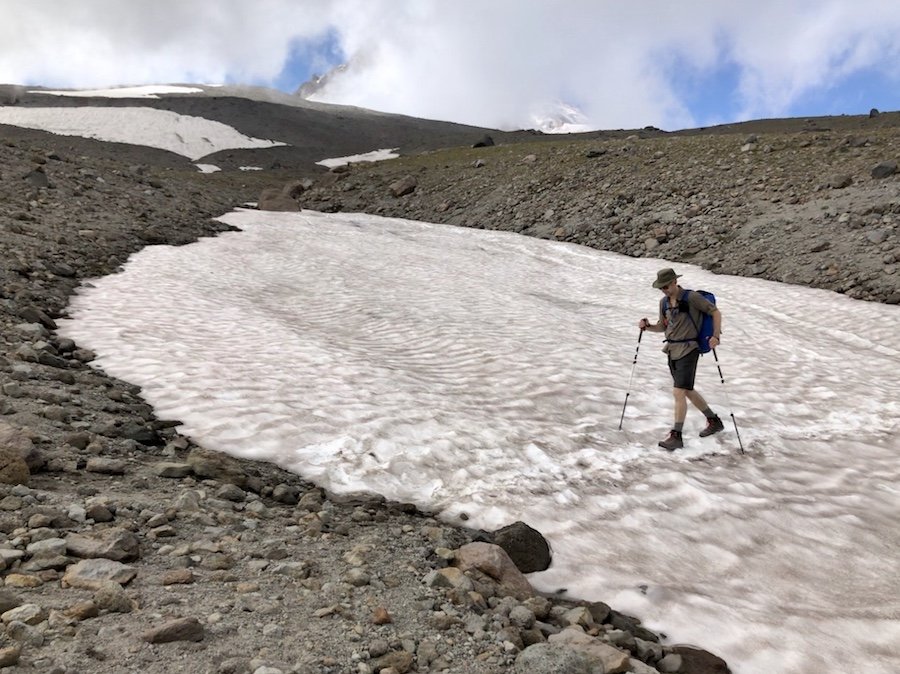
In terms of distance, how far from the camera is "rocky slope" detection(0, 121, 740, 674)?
3705 mm

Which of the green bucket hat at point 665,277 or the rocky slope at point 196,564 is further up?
the green bucket hat at point 665,277

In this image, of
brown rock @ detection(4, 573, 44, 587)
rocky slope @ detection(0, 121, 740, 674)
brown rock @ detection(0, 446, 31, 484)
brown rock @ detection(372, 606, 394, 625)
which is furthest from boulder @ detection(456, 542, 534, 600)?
brown rock @ detection(0, 446, 31, 484)

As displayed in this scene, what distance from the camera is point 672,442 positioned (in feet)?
31.4

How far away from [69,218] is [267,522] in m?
17.3

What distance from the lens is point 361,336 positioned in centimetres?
1431

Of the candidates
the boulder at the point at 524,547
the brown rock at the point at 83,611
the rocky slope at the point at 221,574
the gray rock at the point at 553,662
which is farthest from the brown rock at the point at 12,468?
the gray rock at the point at 553,662

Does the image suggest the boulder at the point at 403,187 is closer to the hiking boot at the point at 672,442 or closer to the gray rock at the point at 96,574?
the hiking boot at the point at 672,442

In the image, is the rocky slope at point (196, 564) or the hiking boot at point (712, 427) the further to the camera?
the hiking boot at point (712, 427)

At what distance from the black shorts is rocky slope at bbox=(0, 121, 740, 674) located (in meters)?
5.14

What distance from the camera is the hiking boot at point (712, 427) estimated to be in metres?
10.1

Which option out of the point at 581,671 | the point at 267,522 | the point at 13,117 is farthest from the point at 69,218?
the point at 13,117

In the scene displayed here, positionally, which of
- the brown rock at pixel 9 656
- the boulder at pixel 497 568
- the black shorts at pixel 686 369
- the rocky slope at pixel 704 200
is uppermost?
the rocky slope at pixel 704 200

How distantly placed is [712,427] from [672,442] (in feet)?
3.43

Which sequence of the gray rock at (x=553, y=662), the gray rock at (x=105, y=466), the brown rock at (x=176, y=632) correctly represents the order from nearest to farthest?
the brown rock at (x=176, y=632) < the gray rock at (x=553, y=662) < the gray rock at (x=105, y=466)
